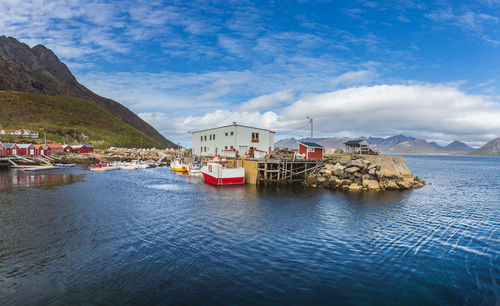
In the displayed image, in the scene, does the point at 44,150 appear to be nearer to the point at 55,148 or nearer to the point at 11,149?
the point at 11,149

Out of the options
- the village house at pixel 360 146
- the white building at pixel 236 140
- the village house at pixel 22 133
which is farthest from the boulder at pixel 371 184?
the village house at pixel 22 133

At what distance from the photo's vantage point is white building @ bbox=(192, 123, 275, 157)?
198 feet

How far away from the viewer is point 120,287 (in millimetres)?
11883

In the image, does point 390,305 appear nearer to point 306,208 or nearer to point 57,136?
point 306,208

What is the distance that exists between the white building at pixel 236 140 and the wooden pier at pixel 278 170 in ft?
27.9

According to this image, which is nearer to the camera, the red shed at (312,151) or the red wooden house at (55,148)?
the red shed at (312,151)

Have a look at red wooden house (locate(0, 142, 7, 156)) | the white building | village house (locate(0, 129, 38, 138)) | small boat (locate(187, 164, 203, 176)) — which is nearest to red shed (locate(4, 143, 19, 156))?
red wooden house (locate(0, 142, 7, 156))

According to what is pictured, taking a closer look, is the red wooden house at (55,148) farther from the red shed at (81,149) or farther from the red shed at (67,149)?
the red shed at (81,149)

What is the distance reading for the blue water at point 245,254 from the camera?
11656 mm

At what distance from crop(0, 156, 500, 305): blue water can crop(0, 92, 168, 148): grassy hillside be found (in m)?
134

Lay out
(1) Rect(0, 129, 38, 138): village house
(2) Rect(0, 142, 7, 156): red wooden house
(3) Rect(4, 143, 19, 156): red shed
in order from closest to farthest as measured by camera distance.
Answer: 1. (2) Rect(0, 142, 7, 156): red wooden house
2. (3) Rect(4, 143, 19, 156): red shed
3. (1) Rect(0, 129, 38, 138): village house

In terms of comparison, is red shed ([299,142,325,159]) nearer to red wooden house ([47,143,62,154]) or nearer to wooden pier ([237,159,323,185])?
wooden pier ([237,159,323,185])

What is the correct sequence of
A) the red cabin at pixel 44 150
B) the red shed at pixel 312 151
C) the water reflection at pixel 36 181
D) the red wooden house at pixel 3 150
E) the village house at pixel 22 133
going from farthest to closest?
the village house at pixel 22 133 < the red cabin at pixel 44 150 < the red wooden house at pixel 3 150 < the red shed at pixel 312 151 < the water reflection at pixel 36 181

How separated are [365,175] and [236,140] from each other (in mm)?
28464
